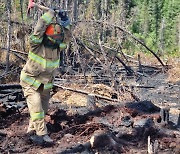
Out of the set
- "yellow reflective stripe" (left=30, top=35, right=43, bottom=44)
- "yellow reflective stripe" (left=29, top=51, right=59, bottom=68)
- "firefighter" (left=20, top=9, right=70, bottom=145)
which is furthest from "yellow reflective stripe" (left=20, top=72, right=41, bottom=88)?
"yellow reflective stripe" (left=30, top=35, right=43, bottom=44)

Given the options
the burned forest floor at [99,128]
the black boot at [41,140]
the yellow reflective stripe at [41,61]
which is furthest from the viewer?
the yellow reflective stripe at [41,61]

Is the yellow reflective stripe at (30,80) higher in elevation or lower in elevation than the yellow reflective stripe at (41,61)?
lower

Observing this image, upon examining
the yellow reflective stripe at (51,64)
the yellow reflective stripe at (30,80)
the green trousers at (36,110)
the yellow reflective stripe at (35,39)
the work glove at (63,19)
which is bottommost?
the green trousers at (36,110)

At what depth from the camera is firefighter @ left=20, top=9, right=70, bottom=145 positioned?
5676 millimetres

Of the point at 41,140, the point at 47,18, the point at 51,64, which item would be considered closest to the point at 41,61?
the point at 51,64

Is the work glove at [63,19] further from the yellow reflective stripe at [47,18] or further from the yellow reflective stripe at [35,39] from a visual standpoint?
the yellow reflective stripe at [35,39]

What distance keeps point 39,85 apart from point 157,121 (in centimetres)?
216

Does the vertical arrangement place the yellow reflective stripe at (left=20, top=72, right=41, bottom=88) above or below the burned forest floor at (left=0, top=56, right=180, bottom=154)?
above

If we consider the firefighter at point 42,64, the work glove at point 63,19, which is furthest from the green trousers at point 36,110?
the work glove at point 63,19

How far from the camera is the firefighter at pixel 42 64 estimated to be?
568 cm

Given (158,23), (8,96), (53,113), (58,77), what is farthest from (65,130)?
→ (158,23)

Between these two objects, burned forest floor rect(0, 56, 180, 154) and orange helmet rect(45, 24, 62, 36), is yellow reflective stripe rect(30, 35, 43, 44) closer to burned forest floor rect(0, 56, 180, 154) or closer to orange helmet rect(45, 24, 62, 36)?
orange helmet rect(45, 24, 62, 36)

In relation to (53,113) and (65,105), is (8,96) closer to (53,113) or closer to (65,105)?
(65,105)

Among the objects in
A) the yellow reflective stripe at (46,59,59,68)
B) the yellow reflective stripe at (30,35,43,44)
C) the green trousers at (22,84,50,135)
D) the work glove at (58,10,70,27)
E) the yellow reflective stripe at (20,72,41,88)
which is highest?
the work glove at (58,10,70,27)
